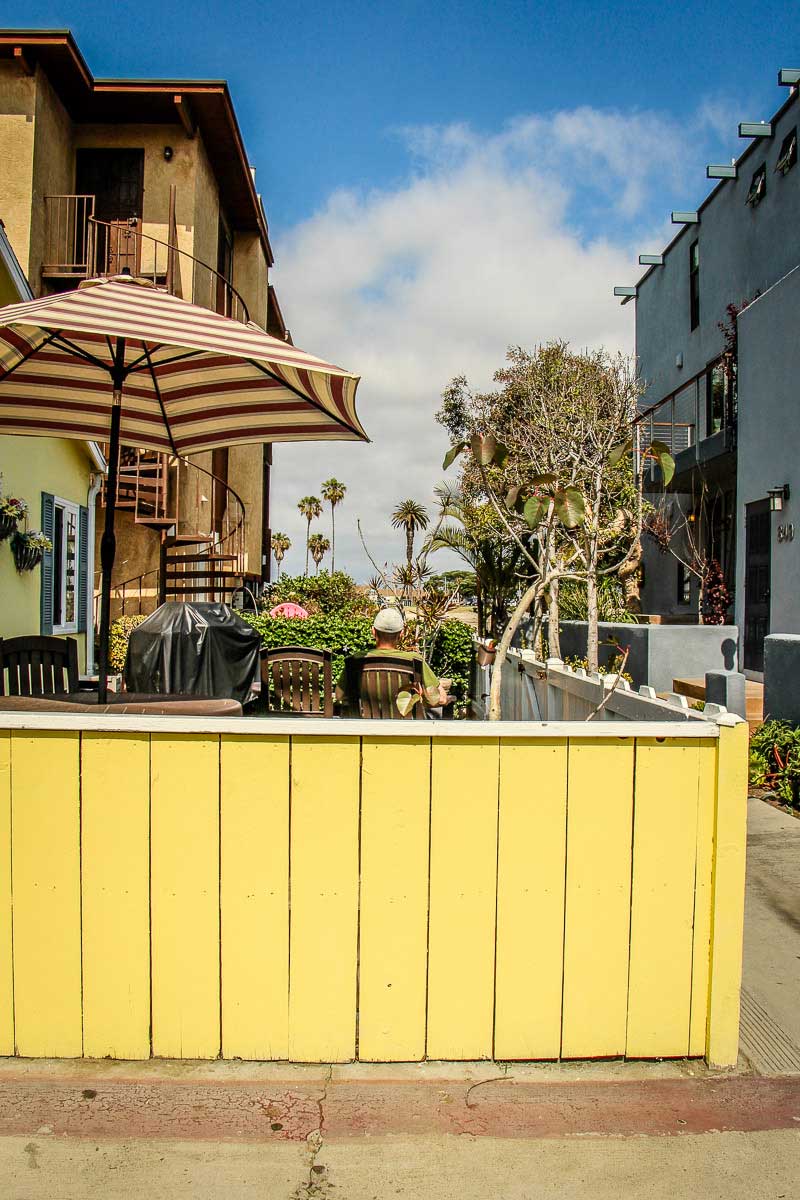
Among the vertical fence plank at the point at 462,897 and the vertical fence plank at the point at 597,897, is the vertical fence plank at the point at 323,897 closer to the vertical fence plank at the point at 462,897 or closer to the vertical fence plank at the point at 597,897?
the vertical fence plank at the point at 462,897

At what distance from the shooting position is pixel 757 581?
1323cm

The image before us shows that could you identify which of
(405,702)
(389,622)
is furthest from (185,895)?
(389,622)

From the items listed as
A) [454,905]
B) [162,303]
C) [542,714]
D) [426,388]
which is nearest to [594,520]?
[542,714]

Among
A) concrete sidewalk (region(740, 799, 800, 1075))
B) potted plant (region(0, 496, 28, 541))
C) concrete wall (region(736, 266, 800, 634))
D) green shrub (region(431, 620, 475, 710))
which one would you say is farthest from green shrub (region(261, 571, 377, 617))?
concrete sidewalk (region(740, 799, 800, 1075))

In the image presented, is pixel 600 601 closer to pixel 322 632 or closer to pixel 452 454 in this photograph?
pixel 322 632

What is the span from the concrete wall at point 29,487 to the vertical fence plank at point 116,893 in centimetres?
623

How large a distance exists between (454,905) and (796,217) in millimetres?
16567

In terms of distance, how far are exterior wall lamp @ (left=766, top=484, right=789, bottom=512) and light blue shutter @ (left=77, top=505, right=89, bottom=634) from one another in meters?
9.18

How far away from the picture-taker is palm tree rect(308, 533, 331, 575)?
58.3 meters

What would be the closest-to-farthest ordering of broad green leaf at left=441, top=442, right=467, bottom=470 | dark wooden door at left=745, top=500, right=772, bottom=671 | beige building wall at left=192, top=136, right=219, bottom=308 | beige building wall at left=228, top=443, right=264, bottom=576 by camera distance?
broad green leaf at left=441, top=442, right=467, bottom=470 → dark wooden door at left=745, top=500, right=772, bottom=671 → beige building wall at left=192, top=136, right=219, bottom=308 → beige building wall at left=228, top=443, right=264, bottom=576

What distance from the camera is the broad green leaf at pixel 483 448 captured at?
14.3 ft

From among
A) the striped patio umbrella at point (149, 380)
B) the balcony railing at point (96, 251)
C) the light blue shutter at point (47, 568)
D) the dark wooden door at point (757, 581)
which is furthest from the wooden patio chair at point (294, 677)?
the balcony railing at point (96, 251)

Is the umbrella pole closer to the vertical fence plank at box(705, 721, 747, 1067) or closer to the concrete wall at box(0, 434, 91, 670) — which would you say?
the vertical fence plank at box(705, 721, 747, 1067)

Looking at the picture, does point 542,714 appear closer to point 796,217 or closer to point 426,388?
point 796,217
